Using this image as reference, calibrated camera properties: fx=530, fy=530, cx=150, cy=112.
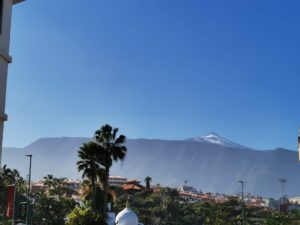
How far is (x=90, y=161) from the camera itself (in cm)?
4925

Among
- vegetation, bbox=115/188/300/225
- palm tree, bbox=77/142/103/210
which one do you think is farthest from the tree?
vegetation, bbox=115/188/300/225

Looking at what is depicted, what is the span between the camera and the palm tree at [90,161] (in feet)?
160

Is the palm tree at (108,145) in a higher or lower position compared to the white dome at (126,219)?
higher

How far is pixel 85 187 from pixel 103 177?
4035 millimetres

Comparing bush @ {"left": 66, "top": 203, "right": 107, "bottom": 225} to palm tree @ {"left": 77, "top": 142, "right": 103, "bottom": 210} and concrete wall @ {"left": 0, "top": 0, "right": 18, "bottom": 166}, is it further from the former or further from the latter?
concrete wall @ {"left": 0, "top": 0, "right": 18, "bottom": 166}

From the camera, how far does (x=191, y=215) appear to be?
161625 mm

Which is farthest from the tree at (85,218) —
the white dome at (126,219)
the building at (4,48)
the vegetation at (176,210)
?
the vegetation at (176,210)

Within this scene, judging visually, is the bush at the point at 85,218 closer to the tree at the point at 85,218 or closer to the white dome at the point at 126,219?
the tree at the point at 85,218

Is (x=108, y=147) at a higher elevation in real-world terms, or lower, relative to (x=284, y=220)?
higher

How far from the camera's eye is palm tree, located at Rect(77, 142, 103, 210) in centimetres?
4869

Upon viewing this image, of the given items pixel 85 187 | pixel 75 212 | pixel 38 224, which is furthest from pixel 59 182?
pixel 75 212

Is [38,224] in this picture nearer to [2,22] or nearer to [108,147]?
[108,147]

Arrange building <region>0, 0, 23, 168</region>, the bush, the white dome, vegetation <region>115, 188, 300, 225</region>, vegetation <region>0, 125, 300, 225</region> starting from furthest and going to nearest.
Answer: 1. vegetation <region>115, 188, 300, 225</region>
2. the white dome
3. vegetation <region>0, 125, 300, 225</region>
4. the bush
5. building <region>0, 0, 23, 168</region>

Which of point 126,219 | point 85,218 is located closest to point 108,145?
point 85,218
